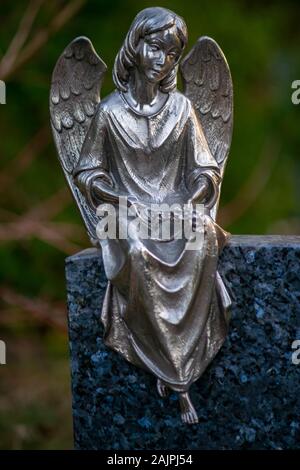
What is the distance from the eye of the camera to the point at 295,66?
1122cm

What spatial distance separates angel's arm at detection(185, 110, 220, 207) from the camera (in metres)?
3.69

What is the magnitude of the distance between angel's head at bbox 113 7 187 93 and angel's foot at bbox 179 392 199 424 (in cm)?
125

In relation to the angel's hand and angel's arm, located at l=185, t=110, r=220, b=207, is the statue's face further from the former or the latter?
the angel's hand

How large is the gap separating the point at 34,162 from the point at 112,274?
3825 millimetres

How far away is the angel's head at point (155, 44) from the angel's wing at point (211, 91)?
249mm

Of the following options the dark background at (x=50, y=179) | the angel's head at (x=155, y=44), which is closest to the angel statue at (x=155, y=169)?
the angel's head at (x=155, y=44)

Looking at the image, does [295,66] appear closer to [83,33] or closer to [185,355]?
[83,33]

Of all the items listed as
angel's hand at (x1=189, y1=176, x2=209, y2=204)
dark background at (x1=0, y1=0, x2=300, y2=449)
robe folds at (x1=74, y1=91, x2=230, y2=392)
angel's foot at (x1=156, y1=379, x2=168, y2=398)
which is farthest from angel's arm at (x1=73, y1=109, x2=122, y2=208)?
dark background at (x1=0, y1=0, x2=300, y2=449)

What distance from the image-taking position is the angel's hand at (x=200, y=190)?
3656mm

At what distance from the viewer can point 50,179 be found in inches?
284

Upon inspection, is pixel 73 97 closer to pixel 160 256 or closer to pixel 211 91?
pixel 211 91

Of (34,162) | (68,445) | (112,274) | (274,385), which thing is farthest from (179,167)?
(34,162)

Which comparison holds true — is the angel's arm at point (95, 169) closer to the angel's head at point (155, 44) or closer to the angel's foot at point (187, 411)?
the angel's head at point (155, 44)

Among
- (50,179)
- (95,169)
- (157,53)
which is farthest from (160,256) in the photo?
(50,179)
